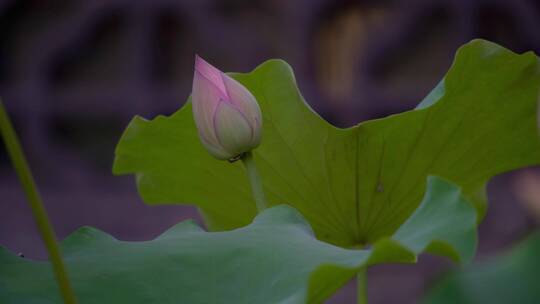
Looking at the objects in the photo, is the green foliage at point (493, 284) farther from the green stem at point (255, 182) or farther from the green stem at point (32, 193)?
the green stem at point (255, 182)

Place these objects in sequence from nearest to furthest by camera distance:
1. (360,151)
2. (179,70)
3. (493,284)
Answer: (493,284), (360,151), (179,70)

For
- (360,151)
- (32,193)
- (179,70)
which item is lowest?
(179,70)

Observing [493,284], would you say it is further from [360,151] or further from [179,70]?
[179,70]

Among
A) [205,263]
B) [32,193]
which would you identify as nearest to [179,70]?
[205,263]

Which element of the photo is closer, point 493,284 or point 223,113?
point 493,284

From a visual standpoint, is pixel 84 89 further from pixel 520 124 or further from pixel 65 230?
pixel 520 124

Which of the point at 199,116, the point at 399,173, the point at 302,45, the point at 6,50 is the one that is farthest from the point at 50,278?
the point at 6,50

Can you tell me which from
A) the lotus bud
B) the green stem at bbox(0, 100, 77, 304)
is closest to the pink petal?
the lotus bud

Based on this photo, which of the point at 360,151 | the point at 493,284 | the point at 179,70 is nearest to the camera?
the point at 493,284
